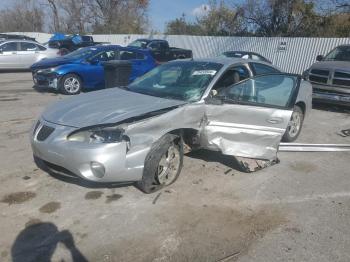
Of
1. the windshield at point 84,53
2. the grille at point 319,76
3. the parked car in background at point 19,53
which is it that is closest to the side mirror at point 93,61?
the windshield at point 84,53

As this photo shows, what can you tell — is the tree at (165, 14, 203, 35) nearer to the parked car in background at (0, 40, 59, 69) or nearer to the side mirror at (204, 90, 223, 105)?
the parked car in background at (0, 40, 59, 69)

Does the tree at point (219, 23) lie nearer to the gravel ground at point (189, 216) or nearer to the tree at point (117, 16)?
the tree at point (117, 16)

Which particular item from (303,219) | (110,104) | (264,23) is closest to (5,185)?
(110,104)

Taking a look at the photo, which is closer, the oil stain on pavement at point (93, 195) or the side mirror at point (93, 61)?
the oil stain on pavement at point (93, 195)

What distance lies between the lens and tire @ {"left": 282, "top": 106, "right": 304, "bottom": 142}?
6.58m

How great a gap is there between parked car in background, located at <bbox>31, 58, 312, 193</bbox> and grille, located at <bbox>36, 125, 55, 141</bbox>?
0.01 m

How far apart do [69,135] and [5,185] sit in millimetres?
1212

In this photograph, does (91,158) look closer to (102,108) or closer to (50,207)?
(50,207)

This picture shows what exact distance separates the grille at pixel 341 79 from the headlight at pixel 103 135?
7.33 metres

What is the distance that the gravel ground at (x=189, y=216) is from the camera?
10.8 feet

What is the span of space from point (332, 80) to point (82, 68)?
7.19 meters

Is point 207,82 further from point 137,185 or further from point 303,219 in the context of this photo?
point 303,219

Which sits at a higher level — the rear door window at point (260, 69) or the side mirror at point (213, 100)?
the rear door window at point (260, 69)

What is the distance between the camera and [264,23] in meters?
25.9
